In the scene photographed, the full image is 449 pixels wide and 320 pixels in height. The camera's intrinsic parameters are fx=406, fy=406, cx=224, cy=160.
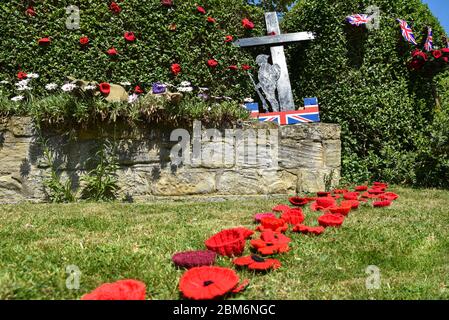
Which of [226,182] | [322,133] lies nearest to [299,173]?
[322,133]

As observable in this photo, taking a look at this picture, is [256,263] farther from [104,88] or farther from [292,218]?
[104,88]

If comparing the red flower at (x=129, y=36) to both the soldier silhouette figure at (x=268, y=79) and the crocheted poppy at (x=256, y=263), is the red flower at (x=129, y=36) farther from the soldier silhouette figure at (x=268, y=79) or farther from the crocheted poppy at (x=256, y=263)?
the crocheted poppy at (x=256, y=263)

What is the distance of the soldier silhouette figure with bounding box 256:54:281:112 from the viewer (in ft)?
18.4

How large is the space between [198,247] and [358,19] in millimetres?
4524

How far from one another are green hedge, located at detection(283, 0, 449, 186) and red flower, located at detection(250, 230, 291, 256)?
350 cm

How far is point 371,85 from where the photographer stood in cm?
561

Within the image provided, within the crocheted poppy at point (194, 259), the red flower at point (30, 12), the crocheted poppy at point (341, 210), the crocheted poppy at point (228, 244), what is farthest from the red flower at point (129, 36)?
the crocheted poppy at point (194, 259)

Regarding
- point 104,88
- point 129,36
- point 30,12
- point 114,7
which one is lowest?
point 104,88

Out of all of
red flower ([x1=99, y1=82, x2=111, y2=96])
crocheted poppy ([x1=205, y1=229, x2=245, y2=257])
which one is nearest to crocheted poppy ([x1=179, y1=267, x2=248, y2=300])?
crocheted poppy ([x1=205, y1=229, x2=245, y2=257])

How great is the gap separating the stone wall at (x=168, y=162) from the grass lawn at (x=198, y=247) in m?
0.93

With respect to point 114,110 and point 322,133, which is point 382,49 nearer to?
point 322,133

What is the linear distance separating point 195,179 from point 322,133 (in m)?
1.56

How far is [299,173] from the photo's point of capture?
15.3 feet

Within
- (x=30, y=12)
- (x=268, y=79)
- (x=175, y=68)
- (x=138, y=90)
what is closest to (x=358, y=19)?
(x=268, y=79)
